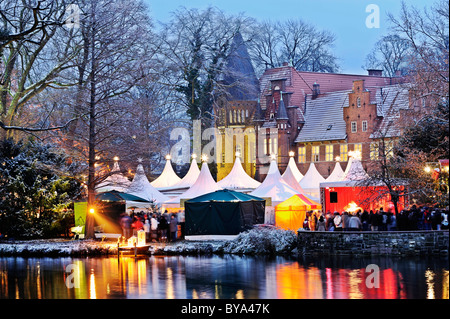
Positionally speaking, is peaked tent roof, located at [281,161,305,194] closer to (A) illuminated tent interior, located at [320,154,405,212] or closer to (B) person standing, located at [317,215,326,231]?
(A) illuminated tent interior, located at [320,154,405,212]

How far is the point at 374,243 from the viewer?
90.3ft

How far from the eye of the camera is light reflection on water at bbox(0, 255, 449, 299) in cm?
1717

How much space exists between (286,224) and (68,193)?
1141 centimetres

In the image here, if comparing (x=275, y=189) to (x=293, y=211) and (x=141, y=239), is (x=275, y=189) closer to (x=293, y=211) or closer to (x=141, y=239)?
(x=293, y=211)

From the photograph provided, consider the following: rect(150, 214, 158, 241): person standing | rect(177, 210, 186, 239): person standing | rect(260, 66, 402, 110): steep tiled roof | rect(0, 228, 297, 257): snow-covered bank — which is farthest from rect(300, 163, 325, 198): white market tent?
rect(260, 66, 402, 110): steep tiled roof

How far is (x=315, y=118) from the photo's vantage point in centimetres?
6881

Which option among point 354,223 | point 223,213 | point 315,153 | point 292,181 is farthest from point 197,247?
point 315,153

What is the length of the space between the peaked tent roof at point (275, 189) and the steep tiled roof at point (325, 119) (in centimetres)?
2552

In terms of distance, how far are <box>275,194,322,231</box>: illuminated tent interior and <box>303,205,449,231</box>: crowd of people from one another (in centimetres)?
227

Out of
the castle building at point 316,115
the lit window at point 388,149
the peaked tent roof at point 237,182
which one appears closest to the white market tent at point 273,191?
the peaked tent roof at point 237,182

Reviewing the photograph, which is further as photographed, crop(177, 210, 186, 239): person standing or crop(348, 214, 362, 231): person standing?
crop(177, 210, 186, 239): person standing

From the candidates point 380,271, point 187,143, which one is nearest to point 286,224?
point 380,271

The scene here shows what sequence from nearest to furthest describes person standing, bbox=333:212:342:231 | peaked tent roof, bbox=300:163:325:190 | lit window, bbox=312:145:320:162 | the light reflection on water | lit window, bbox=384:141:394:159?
the light reflection on water < lit window, bbox=384:141:394:159 < person standing, bbox=333:212:342:231 < peaked tent roof, bbox=300:163:325:190 < lit window, bbox=312:145:320:162

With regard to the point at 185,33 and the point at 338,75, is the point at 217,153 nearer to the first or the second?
the point at 185,33
